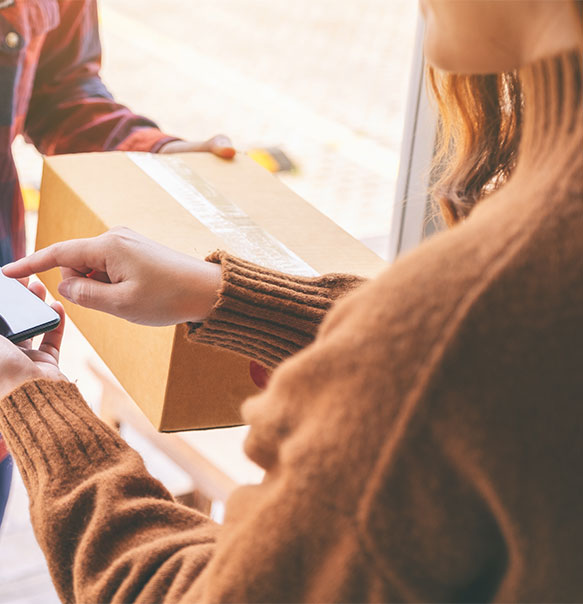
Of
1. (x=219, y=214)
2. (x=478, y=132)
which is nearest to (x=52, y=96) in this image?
(x=219, y=214)

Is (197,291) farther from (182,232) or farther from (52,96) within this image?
(52,96)

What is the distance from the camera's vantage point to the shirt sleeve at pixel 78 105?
3.29 feet

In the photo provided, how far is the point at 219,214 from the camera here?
0.89 meters

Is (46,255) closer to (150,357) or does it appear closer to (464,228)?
(150,357)

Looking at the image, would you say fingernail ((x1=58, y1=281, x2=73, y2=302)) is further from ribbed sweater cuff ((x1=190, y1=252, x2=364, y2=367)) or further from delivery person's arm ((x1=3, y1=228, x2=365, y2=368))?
ribbed sweater cuff ((x1=190, y1=252, x2=364, y2=367))

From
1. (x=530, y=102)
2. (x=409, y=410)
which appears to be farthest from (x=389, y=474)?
(x=530, y=102)

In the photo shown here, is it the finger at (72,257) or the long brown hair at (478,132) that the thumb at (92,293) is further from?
the long brown hair at (478,132)

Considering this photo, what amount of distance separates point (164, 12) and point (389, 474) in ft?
14.2

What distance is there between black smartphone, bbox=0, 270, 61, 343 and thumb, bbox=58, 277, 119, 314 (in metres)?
0.04

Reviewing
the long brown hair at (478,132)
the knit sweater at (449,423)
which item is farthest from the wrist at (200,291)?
the knit sweater at (449,423)

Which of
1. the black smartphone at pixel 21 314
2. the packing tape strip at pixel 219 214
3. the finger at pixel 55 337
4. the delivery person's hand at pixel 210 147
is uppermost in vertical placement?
the delivery person's hand at pixel 210 147

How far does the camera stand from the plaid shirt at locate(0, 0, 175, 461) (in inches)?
36.4

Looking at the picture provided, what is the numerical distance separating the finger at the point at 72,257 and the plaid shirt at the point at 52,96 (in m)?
0.29

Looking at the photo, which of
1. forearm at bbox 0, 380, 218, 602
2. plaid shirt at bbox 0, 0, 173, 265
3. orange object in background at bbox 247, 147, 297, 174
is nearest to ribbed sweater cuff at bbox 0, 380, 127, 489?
forearm at bbox 0, 380, 218, 602
